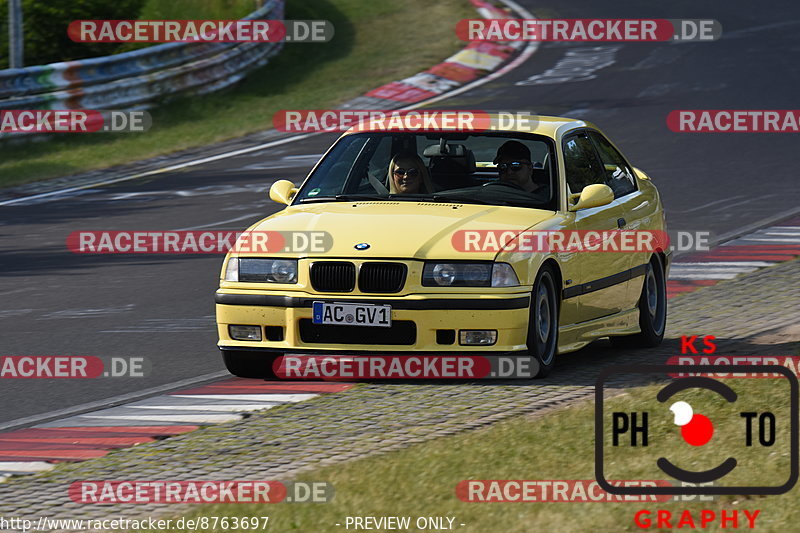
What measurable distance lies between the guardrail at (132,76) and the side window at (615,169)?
41.0ft

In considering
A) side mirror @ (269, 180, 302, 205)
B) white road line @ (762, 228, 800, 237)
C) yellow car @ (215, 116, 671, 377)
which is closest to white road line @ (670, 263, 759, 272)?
white road line @ (762, 228, 800, 237)

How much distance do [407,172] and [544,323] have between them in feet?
4.70

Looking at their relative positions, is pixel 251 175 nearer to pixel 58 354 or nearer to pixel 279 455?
pixel 58 354

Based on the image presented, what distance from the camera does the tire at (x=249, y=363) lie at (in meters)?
9.28

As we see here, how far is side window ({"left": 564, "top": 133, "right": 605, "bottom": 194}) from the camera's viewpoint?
9938mm

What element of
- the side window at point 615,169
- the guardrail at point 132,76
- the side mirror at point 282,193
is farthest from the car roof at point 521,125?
the guardrail at point 132,76

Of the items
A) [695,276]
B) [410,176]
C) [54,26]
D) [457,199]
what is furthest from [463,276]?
[54,26]

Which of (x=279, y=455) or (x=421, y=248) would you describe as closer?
(x=279, y=455)

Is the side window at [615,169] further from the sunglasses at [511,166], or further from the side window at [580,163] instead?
the sunglasses at [511,166]

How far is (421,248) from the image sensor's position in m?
8.76

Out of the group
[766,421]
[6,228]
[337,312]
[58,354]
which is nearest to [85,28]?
[6,228]

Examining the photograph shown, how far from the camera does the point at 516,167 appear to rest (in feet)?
32.4

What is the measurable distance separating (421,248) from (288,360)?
1.41m

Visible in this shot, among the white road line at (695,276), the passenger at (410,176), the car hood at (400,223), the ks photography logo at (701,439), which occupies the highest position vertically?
the passenger at (410,176)
